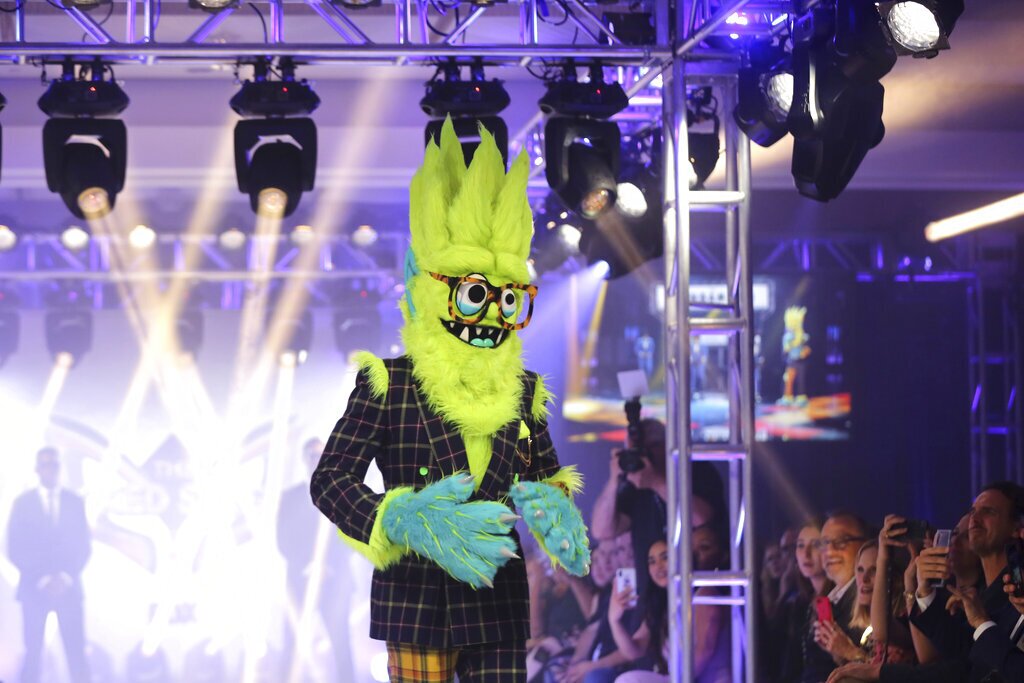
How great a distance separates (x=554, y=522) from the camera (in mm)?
2428

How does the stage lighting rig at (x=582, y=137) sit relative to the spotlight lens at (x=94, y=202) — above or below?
above

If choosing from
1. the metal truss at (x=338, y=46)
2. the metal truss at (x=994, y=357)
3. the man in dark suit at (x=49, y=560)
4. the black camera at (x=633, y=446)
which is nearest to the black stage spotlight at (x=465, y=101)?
the metal truss at (x=338, y=46)

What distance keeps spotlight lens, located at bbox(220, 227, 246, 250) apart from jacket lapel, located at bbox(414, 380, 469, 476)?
480 centimetres

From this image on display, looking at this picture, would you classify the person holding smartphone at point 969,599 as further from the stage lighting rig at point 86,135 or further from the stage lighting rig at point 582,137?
the stage lighting rig at point 86,135

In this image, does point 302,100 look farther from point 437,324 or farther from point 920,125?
point 920,125

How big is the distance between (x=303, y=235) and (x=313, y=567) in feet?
6.40

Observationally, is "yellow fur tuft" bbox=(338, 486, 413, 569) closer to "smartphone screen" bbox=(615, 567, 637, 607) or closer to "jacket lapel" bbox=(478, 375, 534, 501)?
"jacket lapel" bbox=(478, 375, 534, 501)

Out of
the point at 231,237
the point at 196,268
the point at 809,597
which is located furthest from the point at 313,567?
the point at 809,597

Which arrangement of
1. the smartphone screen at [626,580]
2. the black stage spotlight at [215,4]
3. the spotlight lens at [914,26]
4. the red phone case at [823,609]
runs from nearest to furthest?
the spotlight lens at [914,26]
the black stage spotlight at [215,4]
the red phone case at [823,609]
the smartphone screen at [626,580]

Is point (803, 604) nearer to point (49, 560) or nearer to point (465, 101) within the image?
point (465, 101)

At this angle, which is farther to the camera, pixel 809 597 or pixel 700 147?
pixel 809 597

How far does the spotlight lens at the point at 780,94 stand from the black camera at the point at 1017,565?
1.61 meters

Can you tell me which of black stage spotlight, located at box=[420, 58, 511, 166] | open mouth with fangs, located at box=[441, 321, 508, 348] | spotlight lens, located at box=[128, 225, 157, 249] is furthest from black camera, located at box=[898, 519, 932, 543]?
spotlight lens, located at box=[128, 225, 157, 249]

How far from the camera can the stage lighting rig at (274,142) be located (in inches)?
183
